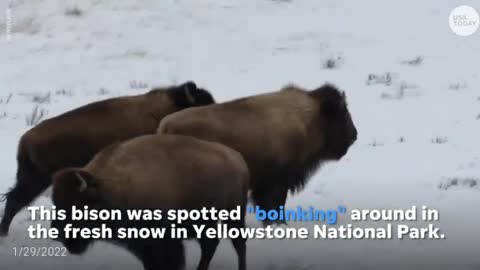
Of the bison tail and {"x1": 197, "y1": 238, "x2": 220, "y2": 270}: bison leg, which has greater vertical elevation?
the bison tail

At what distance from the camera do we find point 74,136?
6688mm

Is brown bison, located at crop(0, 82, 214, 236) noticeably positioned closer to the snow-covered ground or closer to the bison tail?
the snow-covered ground

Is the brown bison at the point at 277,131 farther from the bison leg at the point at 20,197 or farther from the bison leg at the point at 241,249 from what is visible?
the bison leg at the point at 20,197

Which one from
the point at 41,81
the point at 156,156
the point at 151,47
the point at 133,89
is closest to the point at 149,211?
the point at 156,156

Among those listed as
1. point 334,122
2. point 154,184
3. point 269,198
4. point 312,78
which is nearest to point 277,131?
point 269,198

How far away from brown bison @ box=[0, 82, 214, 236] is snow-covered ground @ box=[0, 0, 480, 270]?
31 centimetres

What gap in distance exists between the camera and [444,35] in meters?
13.2

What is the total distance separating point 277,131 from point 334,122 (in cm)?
68

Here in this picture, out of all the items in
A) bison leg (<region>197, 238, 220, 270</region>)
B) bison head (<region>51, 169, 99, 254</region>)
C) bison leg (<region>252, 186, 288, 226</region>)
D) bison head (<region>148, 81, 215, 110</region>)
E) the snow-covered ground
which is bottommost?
the snow-covered ground

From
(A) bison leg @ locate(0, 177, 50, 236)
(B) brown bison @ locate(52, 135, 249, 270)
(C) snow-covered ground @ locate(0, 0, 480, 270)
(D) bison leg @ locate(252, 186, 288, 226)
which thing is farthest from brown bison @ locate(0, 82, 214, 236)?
(B) brown bison @ locate(52, 135, 249, 270)

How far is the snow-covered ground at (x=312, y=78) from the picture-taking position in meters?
6.43

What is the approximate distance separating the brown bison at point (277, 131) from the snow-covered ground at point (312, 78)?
0.41 m

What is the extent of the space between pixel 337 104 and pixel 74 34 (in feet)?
24.0

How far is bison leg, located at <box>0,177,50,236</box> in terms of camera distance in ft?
22.4
